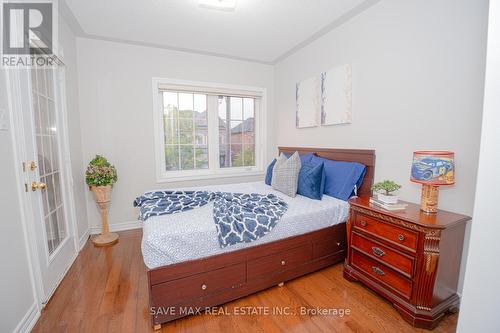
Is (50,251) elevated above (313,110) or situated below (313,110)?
below

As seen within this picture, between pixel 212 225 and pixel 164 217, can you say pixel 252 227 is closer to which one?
pixel 212 225

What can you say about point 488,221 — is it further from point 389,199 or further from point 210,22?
point 210,22

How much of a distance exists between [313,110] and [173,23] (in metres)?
1.97

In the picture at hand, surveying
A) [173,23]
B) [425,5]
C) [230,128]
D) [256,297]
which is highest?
[173,23]

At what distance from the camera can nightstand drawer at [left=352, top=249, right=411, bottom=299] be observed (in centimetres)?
150

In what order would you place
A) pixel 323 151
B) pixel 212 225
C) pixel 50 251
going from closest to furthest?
pixel 212 225
pixel 50 251
pixel 323 151

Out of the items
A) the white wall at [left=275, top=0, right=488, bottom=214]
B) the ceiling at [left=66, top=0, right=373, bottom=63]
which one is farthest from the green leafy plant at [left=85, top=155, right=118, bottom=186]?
the white wall at [left=275, top=0, right=488, bottom=214]

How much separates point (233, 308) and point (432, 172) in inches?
68.1

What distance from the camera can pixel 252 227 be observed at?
164 cm

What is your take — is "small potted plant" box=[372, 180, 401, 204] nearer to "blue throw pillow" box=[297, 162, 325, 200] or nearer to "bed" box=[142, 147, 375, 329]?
"bed" box=[142, 147, 375, 329]

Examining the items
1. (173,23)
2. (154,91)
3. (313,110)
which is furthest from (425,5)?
(154,91)

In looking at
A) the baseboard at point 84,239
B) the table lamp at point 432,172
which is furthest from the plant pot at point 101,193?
the table lamp at point 432,172

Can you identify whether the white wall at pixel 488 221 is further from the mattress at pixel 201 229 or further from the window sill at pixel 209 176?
the window sill at pixel 209 176

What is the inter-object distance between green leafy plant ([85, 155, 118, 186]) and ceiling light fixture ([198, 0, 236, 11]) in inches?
81.5
